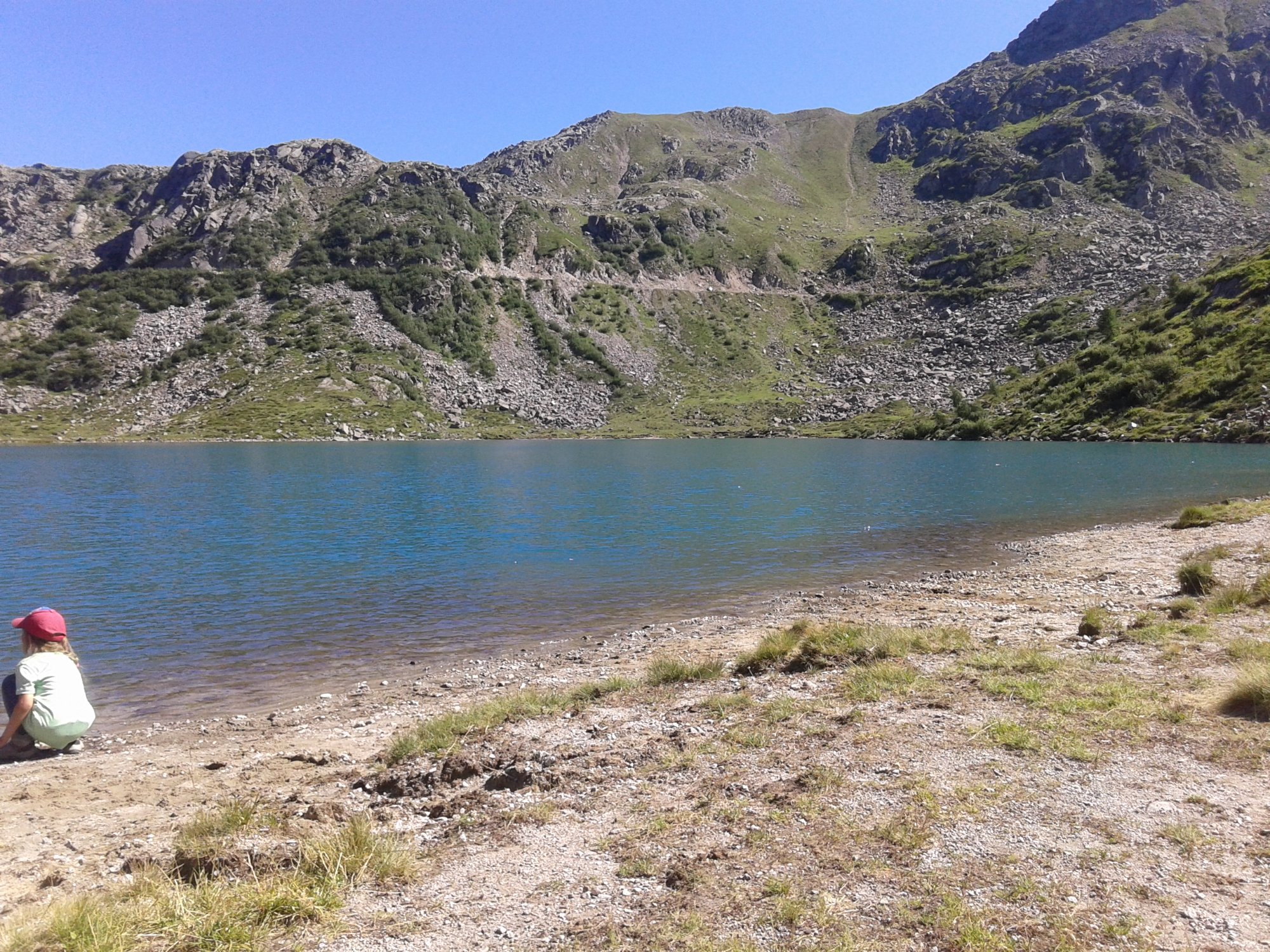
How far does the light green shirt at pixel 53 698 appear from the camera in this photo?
13.4m

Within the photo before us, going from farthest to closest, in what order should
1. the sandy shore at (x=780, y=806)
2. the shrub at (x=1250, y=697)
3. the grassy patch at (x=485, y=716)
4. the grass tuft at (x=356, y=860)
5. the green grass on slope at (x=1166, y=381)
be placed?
the green grass on slope at (x=1166, y=381)
the grassy patch at (x=485, y=716)
the shrub at (x=1250, y=697)
the grass tuft at (x=356, y=860)
the sandy shore at (x=780, y=806)

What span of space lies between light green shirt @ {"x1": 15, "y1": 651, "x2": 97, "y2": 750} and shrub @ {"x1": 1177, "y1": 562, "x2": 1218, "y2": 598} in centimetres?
2836

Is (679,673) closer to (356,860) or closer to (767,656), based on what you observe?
(767,656)

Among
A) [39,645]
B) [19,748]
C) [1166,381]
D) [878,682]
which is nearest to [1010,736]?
[878,682]

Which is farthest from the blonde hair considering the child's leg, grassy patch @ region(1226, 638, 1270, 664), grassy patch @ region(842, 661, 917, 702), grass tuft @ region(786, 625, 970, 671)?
grassy patch @ region(1226, 638, 1270, 664)

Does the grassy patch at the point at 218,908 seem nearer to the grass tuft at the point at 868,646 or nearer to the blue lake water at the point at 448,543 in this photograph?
the grass tuft at the point at 868,646

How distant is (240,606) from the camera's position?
28016 millimetres

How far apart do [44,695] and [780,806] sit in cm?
1432

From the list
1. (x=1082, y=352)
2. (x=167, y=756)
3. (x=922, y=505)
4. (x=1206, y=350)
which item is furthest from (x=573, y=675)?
(x=1082, y=352)

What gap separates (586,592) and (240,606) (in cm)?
1375

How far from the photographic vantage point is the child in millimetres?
13406

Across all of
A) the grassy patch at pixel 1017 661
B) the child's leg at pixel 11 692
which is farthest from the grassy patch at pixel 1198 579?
the child's leg at pixel 11 692

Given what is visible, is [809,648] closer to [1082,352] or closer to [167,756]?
[167,756]

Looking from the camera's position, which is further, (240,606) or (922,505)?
(922,505)
